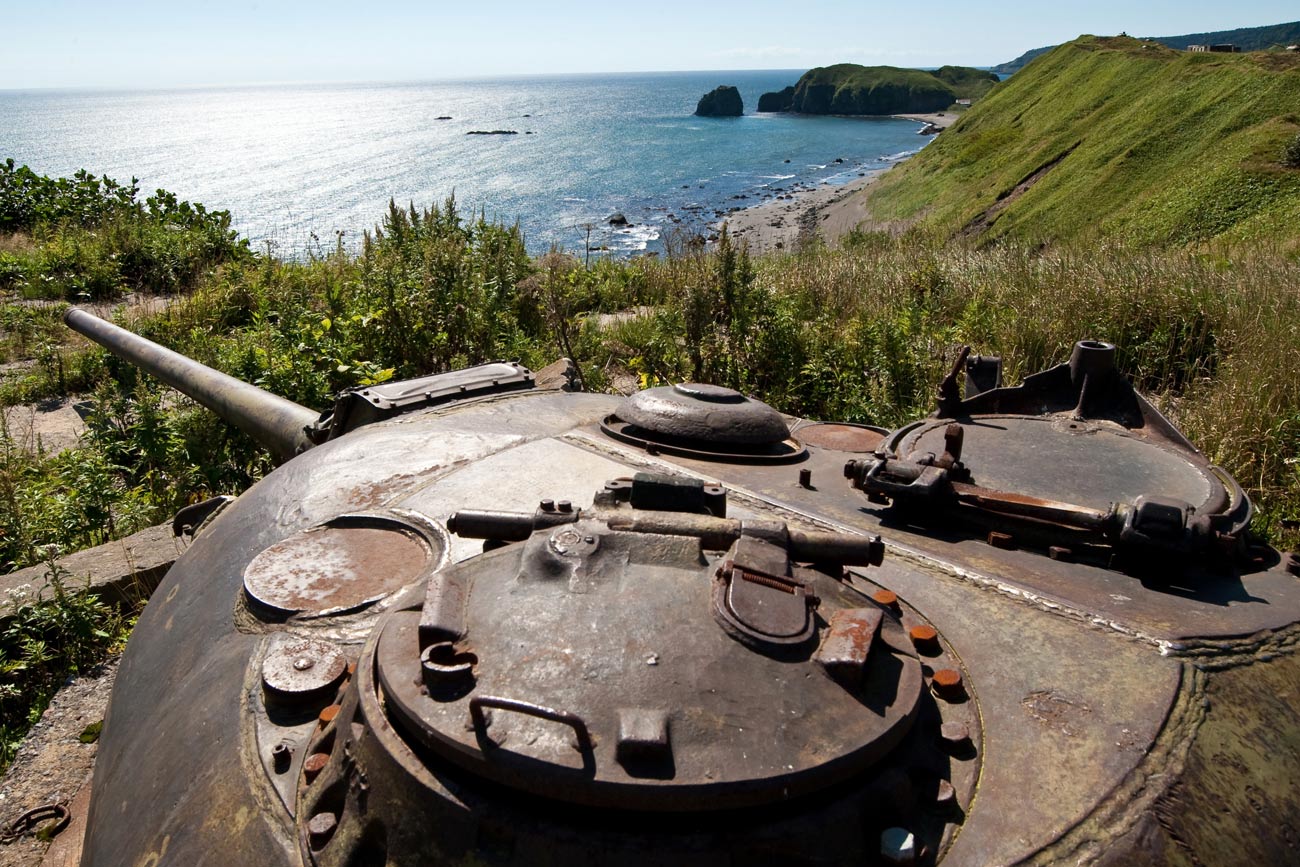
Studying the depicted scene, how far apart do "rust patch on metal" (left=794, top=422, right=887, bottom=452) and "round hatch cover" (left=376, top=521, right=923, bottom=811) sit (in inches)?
78.5

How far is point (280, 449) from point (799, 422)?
290cm

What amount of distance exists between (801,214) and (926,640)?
3759cm

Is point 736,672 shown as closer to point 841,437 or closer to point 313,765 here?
point 313,765

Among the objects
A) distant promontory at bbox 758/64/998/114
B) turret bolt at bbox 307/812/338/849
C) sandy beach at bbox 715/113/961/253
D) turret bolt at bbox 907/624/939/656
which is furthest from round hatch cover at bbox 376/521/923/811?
distant promontory at bbox 758/64/998/114

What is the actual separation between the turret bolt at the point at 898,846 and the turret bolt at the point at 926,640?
62 centimetres

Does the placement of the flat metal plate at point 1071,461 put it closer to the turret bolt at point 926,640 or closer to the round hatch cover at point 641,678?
the turret bolt at point 926,640

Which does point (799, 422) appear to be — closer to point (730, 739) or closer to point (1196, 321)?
point (730, 739)

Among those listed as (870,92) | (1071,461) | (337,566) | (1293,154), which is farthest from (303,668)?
(870,92)

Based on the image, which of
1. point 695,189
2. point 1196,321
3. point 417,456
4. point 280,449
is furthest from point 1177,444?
point 695,189

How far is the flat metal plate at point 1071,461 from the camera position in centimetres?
300

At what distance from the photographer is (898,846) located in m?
1.74

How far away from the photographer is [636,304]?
44.1 feet

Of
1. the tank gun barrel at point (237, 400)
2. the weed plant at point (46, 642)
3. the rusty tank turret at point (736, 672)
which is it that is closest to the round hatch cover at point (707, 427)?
the rusty tank turret at point (736, 672)

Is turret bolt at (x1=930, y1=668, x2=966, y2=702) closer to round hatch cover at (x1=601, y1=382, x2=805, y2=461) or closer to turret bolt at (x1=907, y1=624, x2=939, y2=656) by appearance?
turret bolt at (x1=907, y1=624, x2=939, y2=656)
